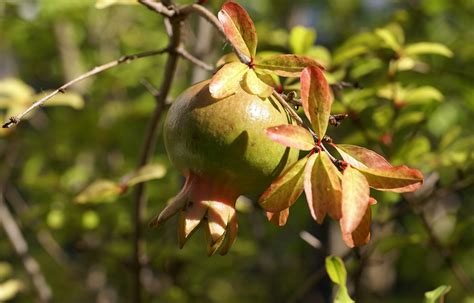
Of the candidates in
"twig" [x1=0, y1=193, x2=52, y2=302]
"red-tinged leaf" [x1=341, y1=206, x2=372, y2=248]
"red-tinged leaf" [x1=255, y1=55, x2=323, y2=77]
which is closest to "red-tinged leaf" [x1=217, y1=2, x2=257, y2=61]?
"red-tinged leaf" [x1=255, y1=55, x2=323, y2=77]

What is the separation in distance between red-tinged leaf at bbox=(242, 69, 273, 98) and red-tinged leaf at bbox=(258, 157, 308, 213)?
10 cm

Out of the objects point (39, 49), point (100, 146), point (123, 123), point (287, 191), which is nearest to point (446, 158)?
point (287, 191)

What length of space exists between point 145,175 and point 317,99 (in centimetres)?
53

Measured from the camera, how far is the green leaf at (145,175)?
1164mm

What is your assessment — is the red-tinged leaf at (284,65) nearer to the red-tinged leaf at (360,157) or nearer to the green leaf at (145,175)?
the red-tinged leaf at (360,157)

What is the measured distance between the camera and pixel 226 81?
75cm

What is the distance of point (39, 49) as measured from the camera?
2.76 meters

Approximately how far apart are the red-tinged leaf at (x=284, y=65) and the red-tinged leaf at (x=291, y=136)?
0.35 ft

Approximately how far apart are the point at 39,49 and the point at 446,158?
6.61 ft

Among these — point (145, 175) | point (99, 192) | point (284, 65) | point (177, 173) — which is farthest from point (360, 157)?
point (177, 173)

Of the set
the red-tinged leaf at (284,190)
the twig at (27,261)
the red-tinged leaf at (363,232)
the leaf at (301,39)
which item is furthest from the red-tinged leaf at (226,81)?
the twig at (27,261)

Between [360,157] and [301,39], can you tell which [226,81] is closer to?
[360,157]

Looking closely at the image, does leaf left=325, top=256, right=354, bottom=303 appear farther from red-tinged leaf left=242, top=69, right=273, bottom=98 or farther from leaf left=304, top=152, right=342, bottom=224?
red-tinged leaf left=242, top=69, right=273, bottom=98

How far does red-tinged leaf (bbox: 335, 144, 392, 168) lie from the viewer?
75 cm
